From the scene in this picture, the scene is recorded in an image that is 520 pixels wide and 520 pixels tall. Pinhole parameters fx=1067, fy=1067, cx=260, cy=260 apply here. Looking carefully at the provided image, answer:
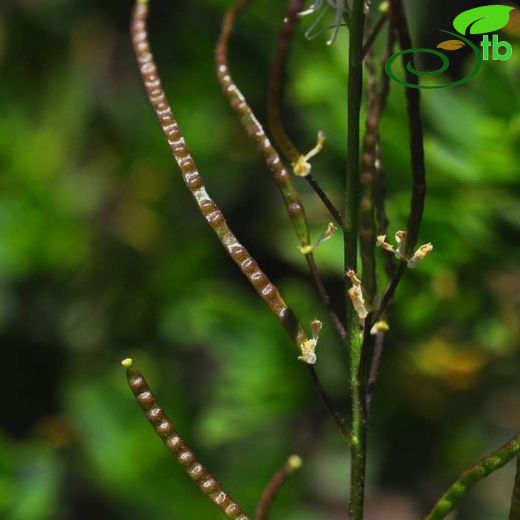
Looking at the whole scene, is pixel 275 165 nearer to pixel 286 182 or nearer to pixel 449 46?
pixel 286 182

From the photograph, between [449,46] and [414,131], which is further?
[449,46]

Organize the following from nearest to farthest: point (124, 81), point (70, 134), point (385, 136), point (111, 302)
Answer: point (385, 136)
point (111, 302)
point (70, 134)
point (124, 81)

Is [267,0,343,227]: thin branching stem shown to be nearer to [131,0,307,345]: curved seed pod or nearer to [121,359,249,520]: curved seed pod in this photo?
[131,0,307,345]: curved seed pod

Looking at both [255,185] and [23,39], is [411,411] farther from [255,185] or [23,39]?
[23,39]

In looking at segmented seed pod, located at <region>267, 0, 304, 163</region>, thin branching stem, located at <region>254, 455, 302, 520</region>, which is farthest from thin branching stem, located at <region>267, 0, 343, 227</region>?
thin branching stem, located at <region>254, 455, 302, 520</region>

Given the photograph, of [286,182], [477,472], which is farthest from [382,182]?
[477,472]

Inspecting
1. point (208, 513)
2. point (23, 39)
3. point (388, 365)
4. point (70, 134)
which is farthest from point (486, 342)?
point (23, 39)
